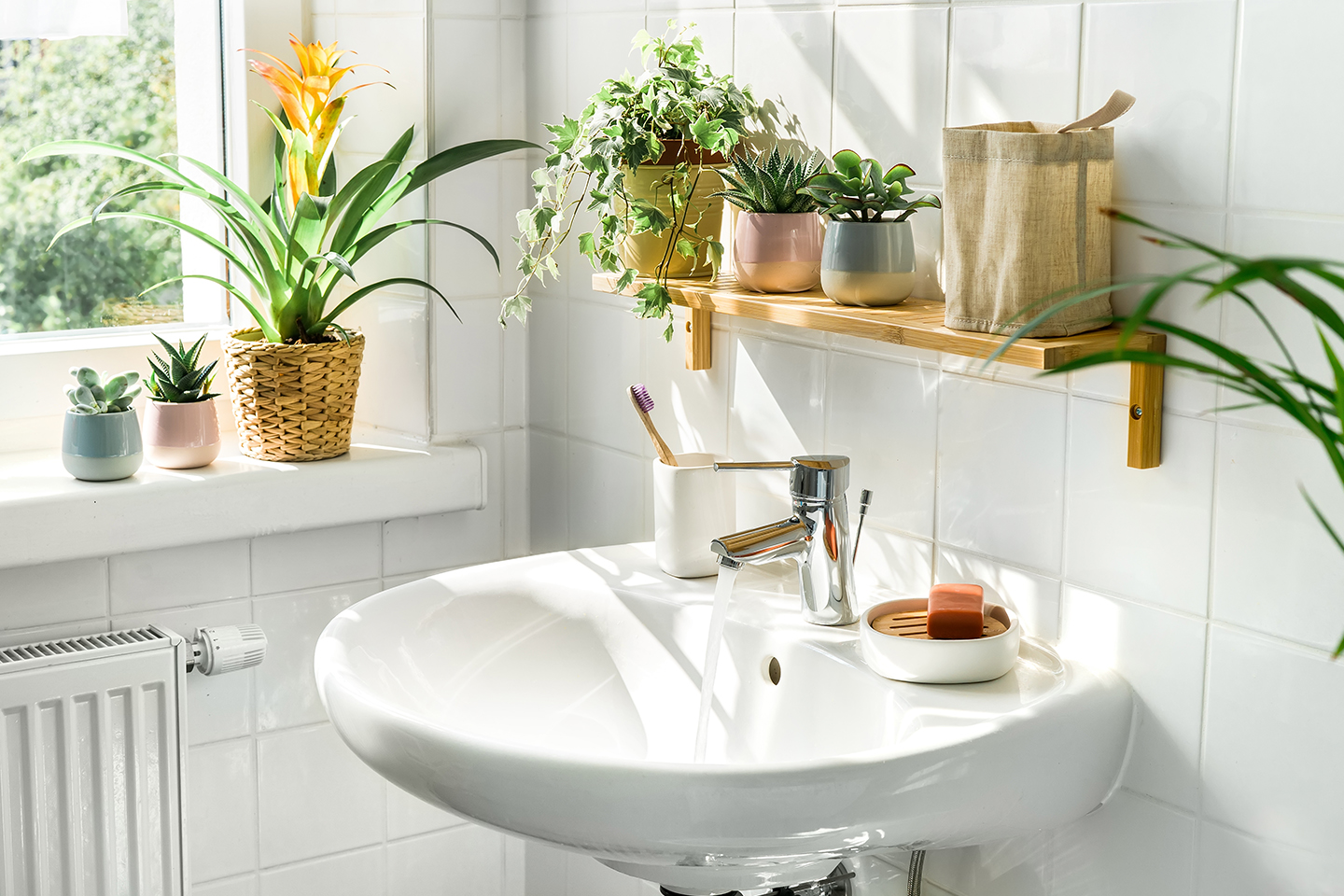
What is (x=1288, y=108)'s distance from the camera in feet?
3.14

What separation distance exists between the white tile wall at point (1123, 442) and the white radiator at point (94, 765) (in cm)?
75

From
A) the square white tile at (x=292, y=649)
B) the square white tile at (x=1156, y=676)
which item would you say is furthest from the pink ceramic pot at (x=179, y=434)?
the square white tile at (x=1156, y=676)

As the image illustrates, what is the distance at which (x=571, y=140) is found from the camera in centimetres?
141

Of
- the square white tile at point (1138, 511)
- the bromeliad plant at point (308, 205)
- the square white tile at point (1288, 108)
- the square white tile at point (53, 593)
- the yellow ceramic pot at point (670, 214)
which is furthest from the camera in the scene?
the bromeliad plant at point (308, 205)

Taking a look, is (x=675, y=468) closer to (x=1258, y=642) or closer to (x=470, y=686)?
(x=470, y=686)

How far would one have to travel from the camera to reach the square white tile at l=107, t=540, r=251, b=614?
160 cm

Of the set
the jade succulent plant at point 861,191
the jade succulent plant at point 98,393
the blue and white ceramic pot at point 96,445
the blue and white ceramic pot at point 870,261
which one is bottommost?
the blue and white ceramic pot at point 96,445

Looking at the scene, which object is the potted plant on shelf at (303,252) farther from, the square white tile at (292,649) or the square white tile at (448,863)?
the square white tile at (448,863)

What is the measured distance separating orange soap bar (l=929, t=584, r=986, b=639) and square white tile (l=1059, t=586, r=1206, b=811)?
0.31 ft

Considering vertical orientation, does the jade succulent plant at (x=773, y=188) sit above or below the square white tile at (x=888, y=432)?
above

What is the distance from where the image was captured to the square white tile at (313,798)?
5.72 feet

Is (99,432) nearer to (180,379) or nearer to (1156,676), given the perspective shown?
(180,379)

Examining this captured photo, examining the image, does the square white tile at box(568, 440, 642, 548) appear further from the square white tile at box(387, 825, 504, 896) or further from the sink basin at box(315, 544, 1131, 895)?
the square white tile at box(387, 825, 504, 896)

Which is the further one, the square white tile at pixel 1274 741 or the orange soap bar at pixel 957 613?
the orange soap bar at pixel 957 613
